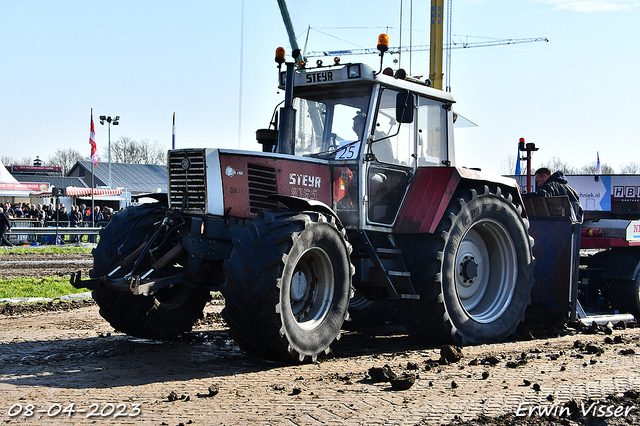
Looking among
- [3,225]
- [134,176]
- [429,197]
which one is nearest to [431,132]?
[429,197]

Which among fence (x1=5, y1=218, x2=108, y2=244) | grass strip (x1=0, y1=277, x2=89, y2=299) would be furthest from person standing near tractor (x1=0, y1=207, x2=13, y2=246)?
grass strip (x1=0, y1=277, x2=89, y2=299)

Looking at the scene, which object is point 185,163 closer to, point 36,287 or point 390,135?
point 390,135

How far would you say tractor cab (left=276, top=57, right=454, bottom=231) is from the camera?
7203 millimetres

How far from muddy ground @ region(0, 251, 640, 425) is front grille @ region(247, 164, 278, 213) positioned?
5.10ft

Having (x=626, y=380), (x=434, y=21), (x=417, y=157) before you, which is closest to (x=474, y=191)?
(x=417, y=157)

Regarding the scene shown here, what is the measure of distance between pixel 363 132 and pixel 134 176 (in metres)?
64.2

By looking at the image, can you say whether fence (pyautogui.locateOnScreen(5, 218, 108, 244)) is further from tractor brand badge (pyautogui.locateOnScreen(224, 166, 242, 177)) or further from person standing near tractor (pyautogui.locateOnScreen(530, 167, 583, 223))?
tractor brand badge (pyautogui.locateOnScreen(224, 166, 242, 177))

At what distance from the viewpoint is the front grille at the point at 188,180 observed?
6586 mm

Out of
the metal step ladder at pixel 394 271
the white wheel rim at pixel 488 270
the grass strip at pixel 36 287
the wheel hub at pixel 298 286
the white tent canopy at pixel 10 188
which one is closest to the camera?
the wheel hub at pixel 298 286

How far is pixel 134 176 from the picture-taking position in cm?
6831

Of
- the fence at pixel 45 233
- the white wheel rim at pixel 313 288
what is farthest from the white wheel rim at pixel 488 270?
the fence at pixel 45 233

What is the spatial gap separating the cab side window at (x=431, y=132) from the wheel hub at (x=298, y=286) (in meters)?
2.36

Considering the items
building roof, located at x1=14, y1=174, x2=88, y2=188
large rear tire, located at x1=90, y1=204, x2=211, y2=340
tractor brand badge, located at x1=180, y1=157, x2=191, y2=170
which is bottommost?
large rear tire, located at x1=90, y1=204, x2=211, y2=340

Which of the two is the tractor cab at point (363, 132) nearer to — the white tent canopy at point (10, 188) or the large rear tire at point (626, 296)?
the large rear tire at point (626, 296)
